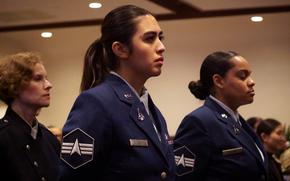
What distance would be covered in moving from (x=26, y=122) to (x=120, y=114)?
0.97 metres

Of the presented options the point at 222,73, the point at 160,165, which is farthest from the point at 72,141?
the point at 222,73

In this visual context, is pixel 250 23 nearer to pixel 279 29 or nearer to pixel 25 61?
pixel 279 29

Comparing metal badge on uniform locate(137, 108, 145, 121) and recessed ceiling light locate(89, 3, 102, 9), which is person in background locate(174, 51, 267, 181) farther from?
recessed ceiling light locate(89, 3, 102, 9)

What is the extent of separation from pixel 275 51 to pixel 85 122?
683 centimetres

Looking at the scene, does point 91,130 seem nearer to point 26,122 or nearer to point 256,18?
point 26,122

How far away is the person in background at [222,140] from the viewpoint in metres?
2.69

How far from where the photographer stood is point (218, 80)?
2982mm

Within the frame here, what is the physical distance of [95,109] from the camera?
1869 millimetres

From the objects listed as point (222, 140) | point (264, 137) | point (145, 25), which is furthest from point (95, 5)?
point (145, 25)

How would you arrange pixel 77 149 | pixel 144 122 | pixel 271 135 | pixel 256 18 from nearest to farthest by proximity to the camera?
pixel 77 149 → pixel 144 122 → pixel 271 135 → pixel 256 18

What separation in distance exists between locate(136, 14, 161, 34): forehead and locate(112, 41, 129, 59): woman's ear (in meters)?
0.07

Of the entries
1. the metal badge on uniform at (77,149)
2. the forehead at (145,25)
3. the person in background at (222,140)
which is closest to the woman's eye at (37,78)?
the person in background at (222,140)

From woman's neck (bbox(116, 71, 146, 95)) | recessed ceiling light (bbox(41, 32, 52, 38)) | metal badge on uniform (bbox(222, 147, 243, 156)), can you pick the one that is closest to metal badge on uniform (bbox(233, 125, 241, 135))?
metal badge on uniform (bbox(222, 147, 243, 156))

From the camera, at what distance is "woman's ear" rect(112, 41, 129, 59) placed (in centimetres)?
204
